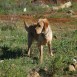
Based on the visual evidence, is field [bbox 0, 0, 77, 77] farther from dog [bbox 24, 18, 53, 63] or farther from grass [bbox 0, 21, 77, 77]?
dog [bbox 24, 18, 53, 63]

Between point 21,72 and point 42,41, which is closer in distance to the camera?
point 21,72

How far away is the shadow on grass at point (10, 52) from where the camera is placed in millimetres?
11664

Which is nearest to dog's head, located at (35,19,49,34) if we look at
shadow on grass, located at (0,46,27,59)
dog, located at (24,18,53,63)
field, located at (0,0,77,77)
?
dog, located at (24,18,53,63)

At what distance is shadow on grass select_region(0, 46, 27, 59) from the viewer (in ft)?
38.3

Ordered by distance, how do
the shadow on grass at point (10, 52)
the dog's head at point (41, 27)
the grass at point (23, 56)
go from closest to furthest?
the grass at point (23, 56) → the dog's head at point (41, 27) → the shadow on grass at point (10, 52)

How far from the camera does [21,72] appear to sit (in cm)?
866

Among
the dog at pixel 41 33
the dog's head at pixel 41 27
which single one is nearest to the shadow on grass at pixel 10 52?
the dog at pixel 41 33

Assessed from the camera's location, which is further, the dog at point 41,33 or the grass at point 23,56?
the dog at point 41,33

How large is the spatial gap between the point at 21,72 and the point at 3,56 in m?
3.20

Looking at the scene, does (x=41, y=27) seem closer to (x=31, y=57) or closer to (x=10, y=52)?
(x=31, y=57)

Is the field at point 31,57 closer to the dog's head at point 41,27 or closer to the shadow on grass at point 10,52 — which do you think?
the shadow on grass at point 10,52

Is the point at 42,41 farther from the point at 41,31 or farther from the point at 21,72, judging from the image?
the point at 21,72

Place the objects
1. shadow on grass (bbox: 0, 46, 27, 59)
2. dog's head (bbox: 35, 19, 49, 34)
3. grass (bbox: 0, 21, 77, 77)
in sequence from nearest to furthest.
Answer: grass (bbox: 0, 21, 77, 77), dog's head (bbox: 35, 19, 49, 34), shadow on grass (bbox: 0, 46, 27, 59)

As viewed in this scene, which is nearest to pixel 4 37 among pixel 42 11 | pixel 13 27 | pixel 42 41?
pixel 13 27
